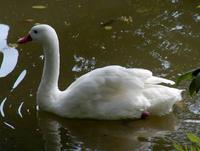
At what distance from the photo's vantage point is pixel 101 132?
20.5 feet

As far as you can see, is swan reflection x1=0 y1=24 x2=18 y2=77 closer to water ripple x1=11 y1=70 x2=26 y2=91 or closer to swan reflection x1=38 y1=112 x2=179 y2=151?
water ripple x1=11 y1=70 x2=26 y2=91

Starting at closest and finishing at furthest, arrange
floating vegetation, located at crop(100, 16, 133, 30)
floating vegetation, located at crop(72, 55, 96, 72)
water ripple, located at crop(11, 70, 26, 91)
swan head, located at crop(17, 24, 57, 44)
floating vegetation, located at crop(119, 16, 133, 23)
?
swan head, located at crop(17, 24, 57, 44) → water ripple, located at crop(11, 70, 26, 91) → floating vegetation, located at crop(72, 55, 96, 72) → floating vegetation, located at crop(100, 16, 133, 30) → floating vegetation, located at crop(119, 16, 133, 23)

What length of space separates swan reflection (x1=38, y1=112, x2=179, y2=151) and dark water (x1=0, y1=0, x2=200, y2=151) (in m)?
0.01

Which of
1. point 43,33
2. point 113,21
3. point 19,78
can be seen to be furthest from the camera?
point 113,21

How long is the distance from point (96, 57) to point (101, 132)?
1.95 meters

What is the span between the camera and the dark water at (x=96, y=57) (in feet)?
19.9

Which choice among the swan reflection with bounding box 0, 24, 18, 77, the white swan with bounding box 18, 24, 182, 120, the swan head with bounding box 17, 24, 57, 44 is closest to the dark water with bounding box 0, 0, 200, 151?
the swan reflection with bounding box 0, 24, 18, 77

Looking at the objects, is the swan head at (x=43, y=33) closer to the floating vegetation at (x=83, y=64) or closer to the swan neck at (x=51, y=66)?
the swan neck at (x=51, y=66)

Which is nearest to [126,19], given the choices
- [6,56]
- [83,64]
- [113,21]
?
[113,21]

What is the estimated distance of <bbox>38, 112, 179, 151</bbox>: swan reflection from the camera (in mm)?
5891

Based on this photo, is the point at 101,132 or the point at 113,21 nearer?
the point at 101,132

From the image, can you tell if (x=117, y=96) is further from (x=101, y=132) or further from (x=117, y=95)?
(x=101, y=132)

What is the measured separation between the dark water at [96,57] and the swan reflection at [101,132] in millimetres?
11

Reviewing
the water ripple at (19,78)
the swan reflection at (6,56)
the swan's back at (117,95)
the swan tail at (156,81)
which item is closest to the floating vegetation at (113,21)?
the swan reflection at (6,56)
